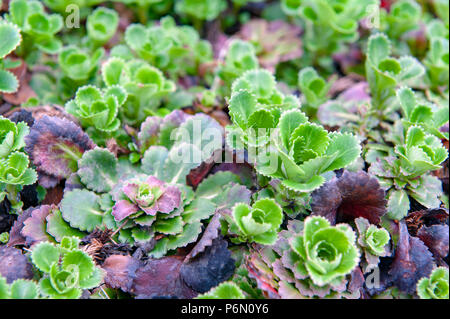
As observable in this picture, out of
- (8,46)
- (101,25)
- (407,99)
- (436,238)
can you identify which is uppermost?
(8,46)

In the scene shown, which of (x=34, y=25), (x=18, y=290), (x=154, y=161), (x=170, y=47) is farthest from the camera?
(x=170, y=47)

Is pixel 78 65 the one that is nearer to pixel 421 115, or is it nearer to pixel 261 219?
pixel 261 219

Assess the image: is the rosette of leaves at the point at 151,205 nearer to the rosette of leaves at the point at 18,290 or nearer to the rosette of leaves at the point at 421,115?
the rosette of leaves at the point at 18,290

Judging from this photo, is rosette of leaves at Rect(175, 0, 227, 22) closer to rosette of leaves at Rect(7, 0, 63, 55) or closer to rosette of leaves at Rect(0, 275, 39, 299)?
rosette of leaves at Rect(7, 0, 63, 55)

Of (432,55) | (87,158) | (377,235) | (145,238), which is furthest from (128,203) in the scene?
(432,55)

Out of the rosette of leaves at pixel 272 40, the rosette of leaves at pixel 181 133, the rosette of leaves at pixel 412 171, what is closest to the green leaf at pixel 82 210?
the rosette of leaves at pixel 181 133

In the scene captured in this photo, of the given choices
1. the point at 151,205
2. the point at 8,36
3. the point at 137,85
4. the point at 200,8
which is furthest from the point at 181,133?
the point at 200,8
